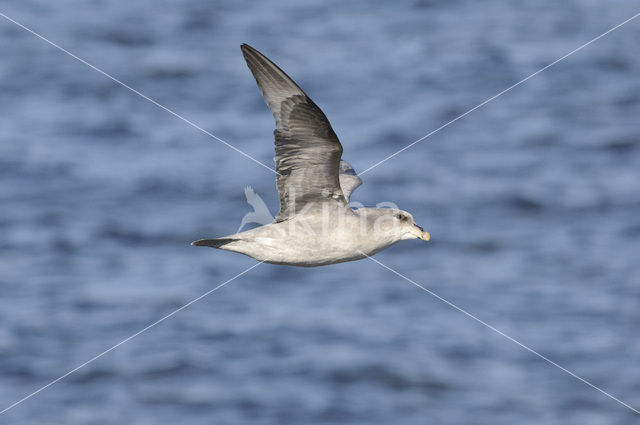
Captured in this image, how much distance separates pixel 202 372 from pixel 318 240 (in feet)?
39.4

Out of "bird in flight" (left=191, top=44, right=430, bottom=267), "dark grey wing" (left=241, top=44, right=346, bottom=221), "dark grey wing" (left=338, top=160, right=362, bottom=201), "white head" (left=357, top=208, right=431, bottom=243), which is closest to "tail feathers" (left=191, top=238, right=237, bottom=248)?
"bird in flight" (left=191, top=44, right=430, bottom=267)

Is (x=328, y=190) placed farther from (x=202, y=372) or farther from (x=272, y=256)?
(x=202, y=372)

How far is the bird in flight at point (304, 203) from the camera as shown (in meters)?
9.59

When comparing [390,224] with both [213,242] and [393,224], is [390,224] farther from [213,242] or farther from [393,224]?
[213,242]

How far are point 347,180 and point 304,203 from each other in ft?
5.80

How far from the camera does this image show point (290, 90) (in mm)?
9531

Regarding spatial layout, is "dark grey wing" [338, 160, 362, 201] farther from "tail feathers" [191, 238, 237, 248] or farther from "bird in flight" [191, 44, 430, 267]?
"tail feathers" [191, 238, 237, 248]

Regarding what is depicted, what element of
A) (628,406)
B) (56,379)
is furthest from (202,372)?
(628,406)

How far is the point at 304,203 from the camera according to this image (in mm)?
10094

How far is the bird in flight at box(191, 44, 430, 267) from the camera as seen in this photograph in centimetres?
959

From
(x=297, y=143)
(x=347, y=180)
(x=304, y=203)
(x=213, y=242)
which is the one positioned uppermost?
(x=297, y=143)

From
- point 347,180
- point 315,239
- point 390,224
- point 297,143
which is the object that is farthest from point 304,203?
point 347,180

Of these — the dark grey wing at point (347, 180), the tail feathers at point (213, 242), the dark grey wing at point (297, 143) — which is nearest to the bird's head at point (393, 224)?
the dark grey wing at point (297, 143)

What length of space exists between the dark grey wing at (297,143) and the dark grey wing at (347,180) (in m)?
1.35
